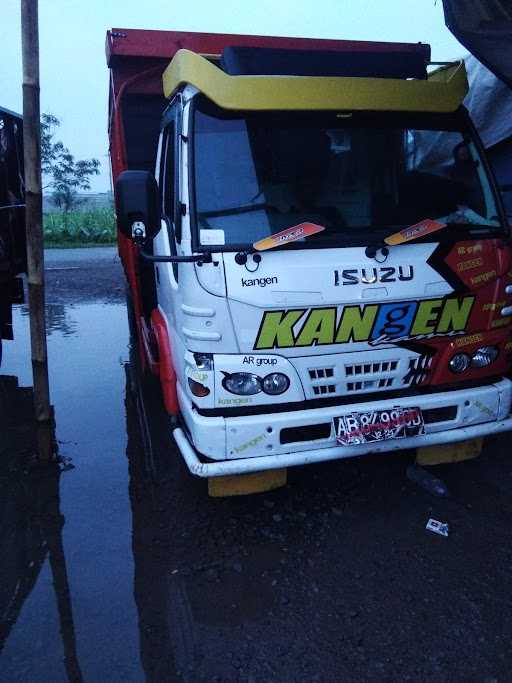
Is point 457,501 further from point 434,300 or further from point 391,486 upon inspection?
point 434,300

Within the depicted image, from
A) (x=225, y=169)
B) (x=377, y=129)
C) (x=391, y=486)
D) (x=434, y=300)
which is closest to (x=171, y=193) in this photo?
(x=225, y=169)

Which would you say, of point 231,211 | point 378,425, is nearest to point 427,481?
point 378,425

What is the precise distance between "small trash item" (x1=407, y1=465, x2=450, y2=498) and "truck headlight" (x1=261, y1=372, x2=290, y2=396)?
1.36 metres

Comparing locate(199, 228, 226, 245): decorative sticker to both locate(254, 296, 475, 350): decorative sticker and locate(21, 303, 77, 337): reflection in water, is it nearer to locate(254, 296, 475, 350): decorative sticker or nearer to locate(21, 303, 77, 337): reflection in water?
locate(254, 296, 475, 350): decorative sticker

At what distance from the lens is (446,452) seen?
3.46m

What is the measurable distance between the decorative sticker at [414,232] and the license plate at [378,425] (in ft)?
3.08

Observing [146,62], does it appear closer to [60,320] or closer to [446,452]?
[446,452]

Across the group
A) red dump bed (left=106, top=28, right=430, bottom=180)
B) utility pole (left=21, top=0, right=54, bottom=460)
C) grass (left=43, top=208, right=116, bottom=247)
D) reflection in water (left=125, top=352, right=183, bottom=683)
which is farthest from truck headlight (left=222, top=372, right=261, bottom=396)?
grass (left=43, top=208, right=116, bottom=247)

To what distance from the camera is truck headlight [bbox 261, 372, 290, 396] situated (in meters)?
2.86

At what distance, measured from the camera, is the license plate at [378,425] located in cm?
292

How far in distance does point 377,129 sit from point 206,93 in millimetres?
1057

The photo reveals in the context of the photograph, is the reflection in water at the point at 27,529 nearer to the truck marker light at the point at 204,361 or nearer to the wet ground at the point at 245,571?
the wet ground at the point at 245,571

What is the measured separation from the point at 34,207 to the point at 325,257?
80.4 inches

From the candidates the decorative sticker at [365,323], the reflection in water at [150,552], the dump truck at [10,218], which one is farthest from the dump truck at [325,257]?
the dump truck at [10,218]
